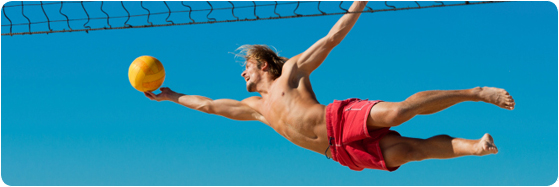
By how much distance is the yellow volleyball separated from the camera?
33.1ft

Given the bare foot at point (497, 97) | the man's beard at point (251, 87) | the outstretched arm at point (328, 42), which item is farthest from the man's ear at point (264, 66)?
→ the bare foot at point (497, 97)

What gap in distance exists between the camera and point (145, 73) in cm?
1009

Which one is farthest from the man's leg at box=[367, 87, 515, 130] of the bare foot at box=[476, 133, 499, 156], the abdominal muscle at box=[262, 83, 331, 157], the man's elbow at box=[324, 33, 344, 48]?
the man's elbow at box=[324, 33, 344, 48]

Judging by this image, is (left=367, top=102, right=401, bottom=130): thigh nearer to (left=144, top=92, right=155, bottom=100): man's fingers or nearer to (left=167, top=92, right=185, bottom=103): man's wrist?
(left=167, top=92, right=185, bottom=103): man's wrist

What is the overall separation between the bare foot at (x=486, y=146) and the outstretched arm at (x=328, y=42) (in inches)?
85.9

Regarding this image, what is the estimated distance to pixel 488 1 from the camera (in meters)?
8.51

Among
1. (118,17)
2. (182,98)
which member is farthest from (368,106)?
(118,17)

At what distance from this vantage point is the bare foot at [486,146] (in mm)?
8125

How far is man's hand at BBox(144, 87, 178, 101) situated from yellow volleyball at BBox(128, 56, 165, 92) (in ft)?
0.96

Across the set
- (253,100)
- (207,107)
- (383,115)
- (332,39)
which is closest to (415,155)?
(383,115)

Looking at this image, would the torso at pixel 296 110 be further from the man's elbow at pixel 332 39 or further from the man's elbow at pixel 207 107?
the man's elbow at pixel 207 107

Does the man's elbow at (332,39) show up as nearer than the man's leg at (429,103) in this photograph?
No

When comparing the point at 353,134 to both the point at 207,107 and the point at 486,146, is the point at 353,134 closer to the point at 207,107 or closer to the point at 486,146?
the point at 486,146

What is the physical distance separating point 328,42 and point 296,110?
0.95 meters
